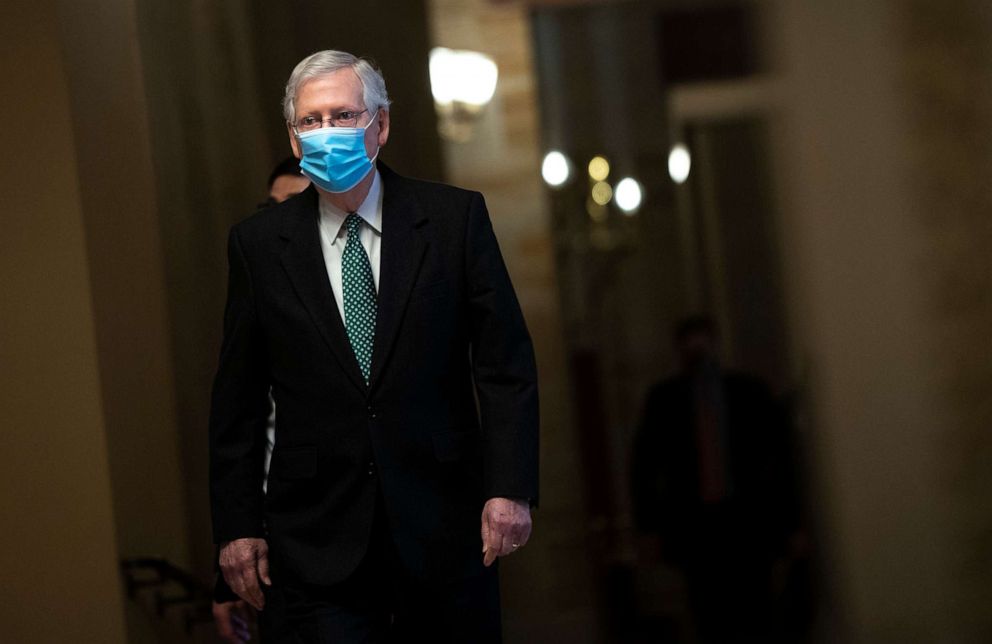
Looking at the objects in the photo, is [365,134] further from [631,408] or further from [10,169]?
[631,408]

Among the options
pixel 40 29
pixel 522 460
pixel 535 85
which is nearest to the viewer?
pixel 522 460

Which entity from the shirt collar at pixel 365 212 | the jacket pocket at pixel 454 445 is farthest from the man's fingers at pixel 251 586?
the shirt collar at pixel 365 212

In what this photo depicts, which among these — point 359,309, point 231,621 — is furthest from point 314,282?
point 231,621

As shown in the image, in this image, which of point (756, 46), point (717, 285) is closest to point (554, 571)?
point (717, 285)

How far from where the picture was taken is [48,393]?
13.0 feet

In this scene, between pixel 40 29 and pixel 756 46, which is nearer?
pixel 40 29

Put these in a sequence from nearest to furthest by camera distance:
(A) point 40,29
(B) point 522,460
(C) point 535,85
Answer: (B) point 522,460
(A) point 40,29
(C) point 535,85

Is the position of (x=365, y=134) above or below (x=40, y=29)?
below

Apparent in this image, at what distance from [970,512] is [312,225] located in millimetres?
2507

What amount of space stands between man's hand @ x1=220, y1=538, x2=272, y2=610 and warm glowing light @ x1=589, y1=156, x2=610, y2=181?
1974 millimetres

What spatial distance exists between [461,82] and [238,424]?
1.83m

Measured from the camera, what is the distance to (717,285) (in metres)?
4.66

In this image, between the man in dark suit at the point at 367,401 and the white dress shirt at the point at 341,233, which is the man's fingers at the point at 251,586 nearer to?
the man in dark suit at the point at 367,401

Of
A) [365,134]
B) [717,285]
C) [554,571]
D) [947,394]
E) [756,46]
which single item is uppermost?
[756,46]
